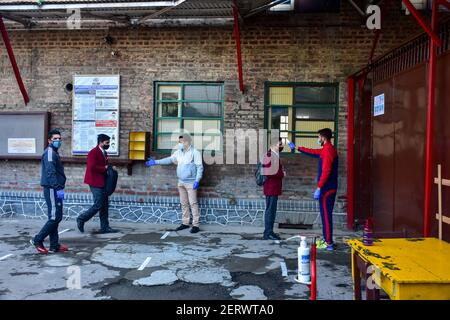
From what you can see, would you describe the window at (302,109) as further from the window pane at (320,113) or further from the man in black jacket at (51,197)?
the man in black jacket at (51,197)

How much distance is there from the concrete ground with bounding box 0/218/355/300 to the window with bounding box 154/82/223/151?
80.9 inches

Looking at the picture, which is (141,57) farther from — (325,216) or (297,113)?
(325,216)

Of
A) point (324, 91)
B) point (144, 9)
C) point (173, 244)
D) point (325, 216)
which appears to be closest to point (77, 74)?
point (144, 9)

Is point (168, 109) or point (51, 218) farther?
point (168, 109)

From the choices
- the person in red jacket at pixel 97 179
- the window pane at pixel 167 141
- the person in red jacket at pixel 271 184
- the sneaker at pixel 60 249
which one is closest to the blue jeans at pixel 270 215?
the person in red jacket at pixel 271 184

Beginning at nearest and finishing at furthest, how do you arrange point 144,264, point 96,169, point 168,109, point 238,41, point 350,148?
1. point 144,264
2. point 96,169
3. point 238,41
4. point 350,148
5. point 168,109

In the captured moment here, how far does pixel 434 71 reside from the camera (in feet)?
16.4

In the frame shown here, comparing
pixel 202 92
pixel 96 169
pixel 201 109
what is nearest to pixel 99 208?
pixel 96 169

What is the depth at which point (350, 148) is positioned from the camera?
8922mm

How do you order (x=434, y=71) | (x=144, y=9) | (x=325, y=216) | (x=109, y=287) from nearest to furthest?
(x=434, y=71), (x=109, y=287), (x=325, y=216), (x=144, y=9)

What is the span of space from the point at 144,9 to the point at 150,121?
238 centimetres

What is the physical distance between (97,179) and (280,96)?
13.8ft

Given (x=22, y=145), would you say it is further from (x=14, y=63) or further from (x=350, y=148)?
(x=350, y=148)

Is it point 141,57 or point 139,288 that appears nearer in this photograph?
point 139,288
